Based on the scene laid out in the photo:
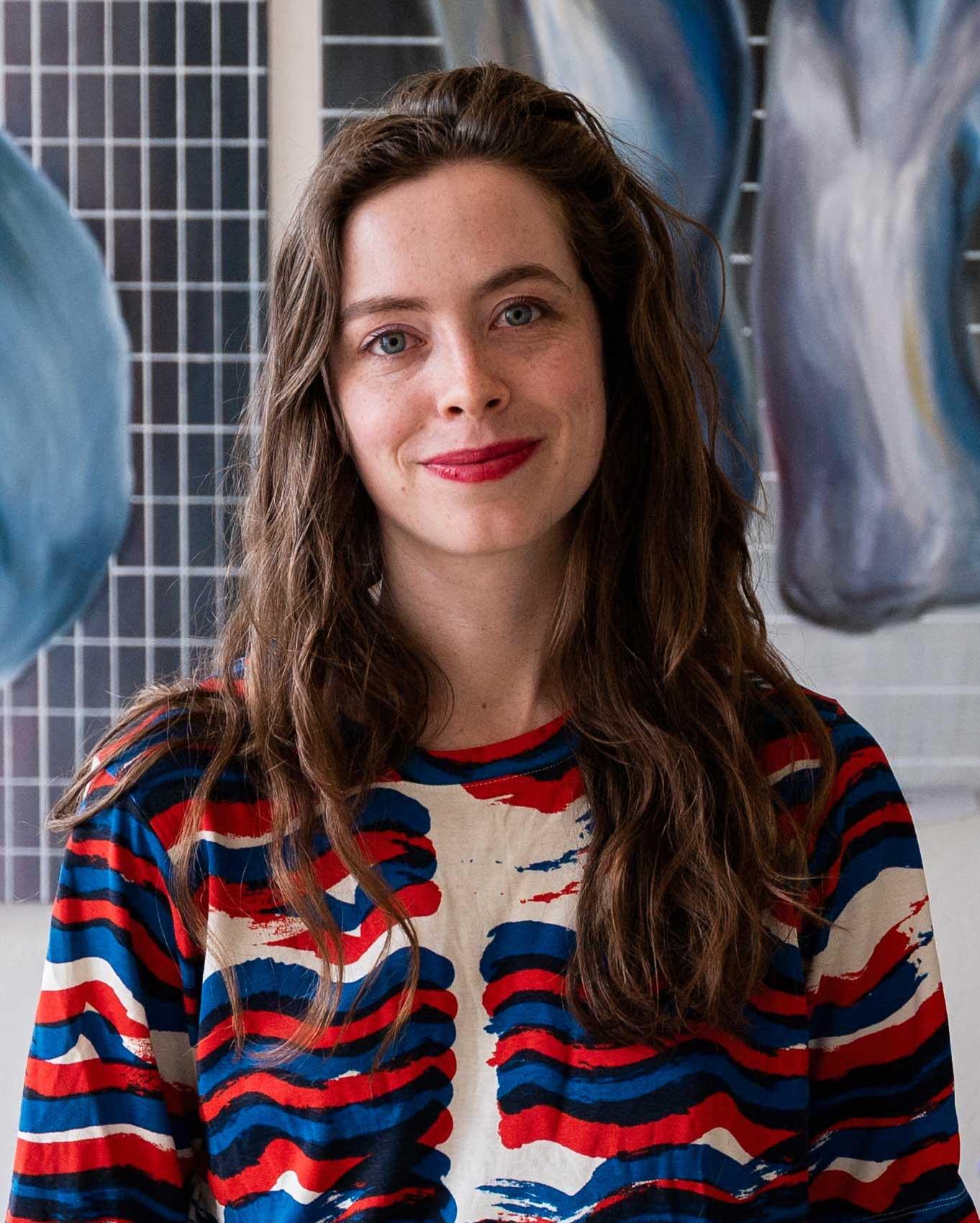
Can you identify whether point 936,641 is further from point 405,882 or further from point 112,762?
point 112,762

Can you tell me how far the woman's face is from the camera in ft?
2.81

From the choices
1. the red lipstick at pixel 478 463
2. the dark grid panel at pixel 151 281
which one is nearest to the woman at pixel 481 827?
the red lipstick at pixel 478 463

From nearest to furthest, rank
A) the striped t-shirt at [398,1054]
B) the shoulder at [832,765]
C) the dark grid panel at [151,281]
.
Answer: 1. the striped t-shirt at [398,1054]
2. the shoulder at [832,765]
3. the dark grid panel at [151,281]

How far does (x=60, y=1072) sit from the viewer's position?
0.84 meters

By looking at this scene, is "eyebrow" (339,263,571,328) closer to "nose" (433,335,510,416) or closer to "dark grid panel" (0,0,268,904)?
"nose" (433,335,510,416)

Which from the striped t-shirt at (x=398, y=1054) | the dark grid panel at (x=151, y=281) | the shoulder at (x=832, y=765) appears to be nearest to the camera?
the striped t-shirt at (x=398, y=1054)

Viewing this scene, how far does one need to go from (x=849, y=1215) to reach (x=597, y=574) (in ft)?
1.82

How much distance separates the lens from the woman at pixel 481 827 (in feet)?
2.77

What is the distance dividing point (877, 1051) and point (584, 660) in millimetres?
384

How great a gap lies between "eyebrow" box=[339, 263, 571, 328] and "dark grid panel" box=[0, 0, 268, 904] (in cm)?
57

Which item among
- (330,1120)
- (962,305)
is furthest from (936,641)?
(330,1120)

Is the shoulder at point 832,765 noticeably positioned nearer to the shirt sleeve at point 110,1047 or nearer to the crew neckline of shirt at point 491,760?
the crew neckline of shirt at point 491,760

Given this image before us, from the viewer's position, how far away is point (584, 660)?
0.98 metres

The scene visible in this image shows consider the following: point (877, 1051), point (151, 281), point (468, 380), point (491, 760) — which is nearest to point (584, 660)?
point (491, 760)
